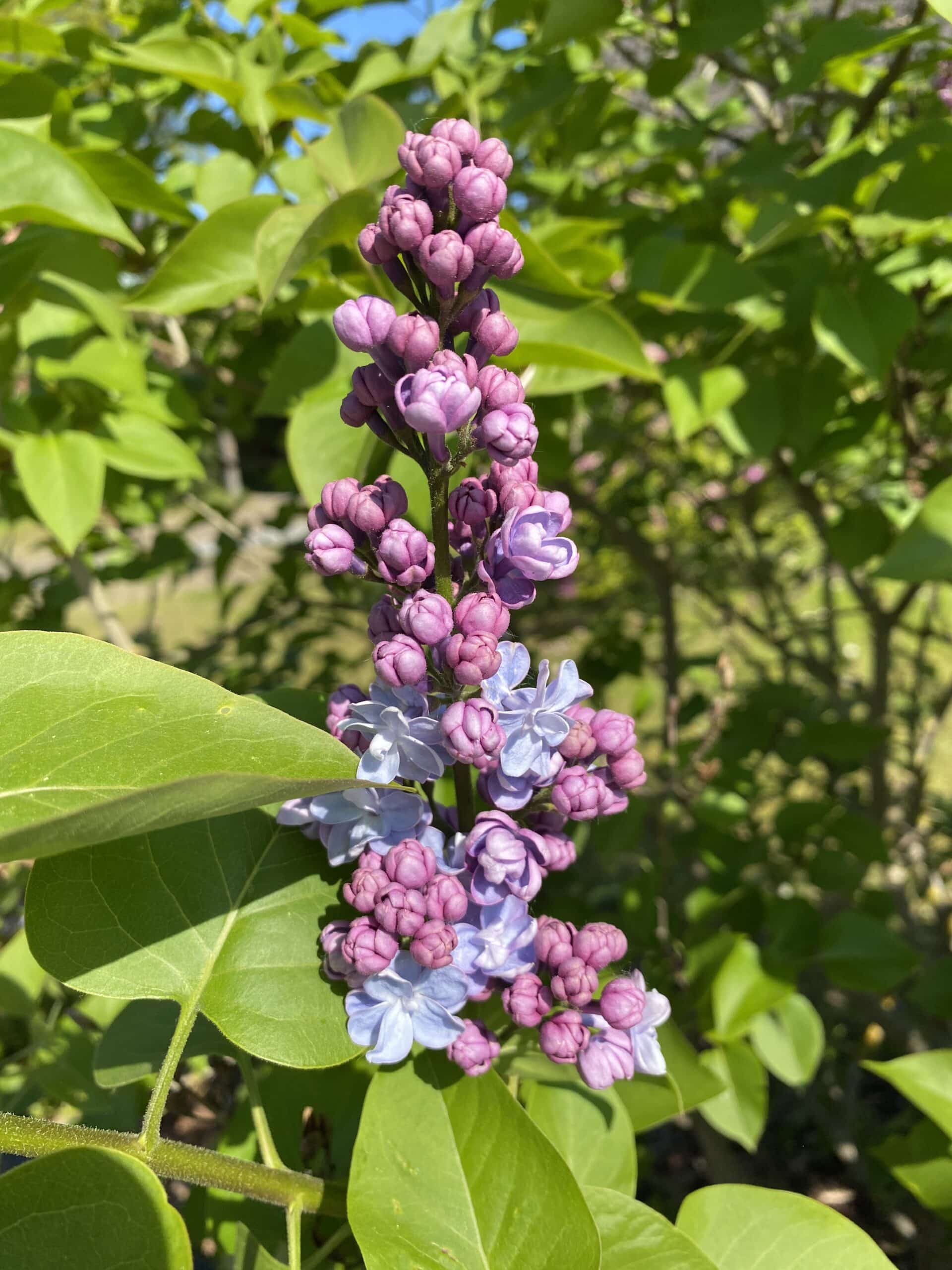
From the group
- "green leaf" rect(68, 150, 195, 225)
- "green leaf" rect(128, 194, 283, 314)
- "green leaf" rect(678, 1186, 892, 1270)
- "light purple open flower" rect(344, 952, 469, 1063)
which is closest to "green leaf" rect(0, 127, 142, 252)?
"green leaf" rect(128, 194, 283, 314)

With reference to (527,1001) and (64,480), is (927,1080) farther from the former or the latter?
(64,480)

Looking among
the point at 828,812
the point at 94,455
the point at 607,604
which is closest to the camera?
the point at 94,455

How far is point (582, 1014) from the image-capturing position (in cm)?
102

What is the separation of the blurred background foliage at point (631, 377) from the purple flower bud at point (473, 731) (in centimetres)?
59

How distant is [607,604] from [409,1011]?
11.4ft

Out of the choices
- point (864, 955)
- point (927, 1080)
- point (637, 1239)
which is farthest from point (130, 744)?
point (864, 955)

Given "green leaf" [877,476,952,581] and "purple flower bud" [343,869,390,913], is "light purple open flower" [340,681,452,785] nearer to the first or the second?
"purple flower bud" [343,869,390,913]

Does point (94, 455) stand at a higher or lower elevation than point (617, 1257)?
higher

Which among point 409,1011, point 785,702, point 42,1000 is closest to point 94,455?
point 409,1011

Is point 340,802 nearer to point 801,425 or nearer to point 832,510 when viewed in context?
point 801,425

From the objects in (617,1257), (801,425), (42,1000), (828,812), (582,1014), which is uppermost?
(801,425)

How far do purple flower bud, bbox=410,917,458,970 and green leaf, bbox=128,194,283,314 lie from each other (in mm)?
1063

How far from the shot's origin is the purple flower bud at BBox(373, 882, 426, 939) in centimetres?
88

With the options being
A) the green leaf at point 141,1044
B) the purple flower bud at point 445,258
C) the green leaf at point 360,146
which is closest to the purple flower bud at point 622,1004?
the green leaf at point 141,1044
